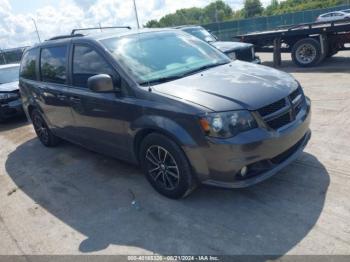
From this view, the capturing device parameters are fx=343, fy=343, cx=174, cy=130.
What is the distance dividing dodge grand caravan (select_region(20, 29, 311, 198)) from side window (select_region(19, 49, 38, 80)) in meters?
0.96

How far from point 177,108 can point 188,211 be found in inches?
44.4

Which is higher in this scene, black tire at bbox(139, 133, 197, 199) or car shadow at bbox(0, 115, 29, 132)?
black tire at bbox(139, 133, 197, 199)

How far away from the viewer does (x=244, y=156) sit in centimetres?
320

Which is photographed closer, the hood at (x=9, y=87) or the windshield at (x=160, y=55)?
the windshield at (x=160, y=55)

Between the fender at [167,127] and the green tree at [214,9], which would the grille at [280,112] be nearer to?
the fender at [167,127]

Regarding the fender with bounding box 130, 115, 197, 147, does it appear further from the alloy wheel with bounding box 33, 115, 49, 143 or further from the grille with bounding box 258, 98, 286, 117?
the alloy wheel with bounding box 33, 115, 49, 143

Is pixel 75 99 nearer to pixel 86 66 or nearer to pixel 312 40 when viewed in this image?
pixel 86 66

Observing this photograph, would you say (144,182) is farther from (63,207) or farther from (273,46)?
(273,46)

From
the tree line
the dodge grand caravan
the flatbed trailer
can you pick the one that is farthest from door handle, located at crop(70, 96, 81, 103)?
the tree line

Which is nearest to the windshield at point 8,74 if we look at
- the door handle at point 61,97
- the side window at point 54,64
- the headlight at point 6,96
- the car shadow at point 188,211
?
the headlight at point 6,96

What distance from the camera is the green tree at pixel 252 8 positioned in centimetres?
8450

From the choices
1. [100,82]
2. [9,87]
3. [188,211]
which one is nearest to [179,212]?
[188,211]

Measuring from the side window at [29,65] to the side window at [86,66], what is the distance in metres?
1.72

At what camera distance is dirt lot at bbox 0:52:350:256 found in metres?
3.10
